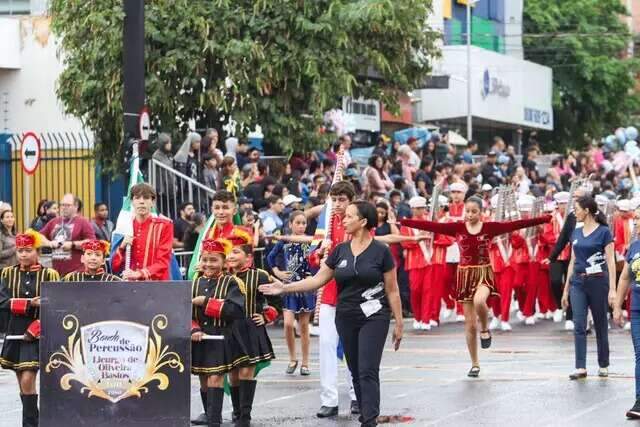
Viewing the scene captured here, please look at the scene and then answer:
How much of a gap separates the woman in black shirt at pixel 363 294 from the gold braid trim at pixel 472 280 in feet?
13.4

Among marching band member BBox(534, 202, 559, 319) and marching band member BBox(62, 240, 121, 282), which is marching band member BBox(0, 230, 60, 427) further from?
marching band member BBox(534, 202, 559, 319)

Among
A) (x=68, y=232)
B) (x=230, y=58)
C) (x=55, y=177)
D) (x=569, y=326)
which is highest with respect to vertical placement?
(x=230, y=58)

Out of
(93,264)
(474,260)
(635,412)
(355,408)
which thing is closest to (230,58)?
(474,260)

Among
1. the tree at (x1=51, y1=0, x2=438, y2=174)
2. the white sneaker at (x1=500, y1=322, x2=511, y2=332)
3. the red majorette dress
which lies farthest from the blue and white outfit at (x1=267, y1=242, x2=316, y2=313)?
the tree at (x1=51, y1=0, x2=438, y2=174)

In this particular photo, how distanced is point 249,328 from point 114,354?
147cm

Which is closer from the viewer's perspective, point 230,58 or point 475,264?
point 475,264

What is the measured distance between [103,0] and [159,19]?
36.7 inches

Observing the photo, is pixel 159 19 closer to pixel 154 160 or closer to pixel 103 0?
pixel 103 0

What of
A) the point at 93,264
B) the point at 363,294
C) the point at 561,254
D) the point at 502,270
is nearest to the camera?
the point at 363,294

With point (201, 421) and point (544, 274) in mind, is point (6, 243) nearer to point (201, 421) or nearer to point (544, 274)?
point (544, 274)

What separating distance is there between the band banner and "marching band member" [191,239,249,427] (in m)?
0.77

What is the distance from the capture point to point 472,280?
1658 cm

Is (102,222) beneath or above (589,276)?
above

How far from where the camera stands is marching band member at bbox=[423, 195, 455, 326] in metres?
23.5
